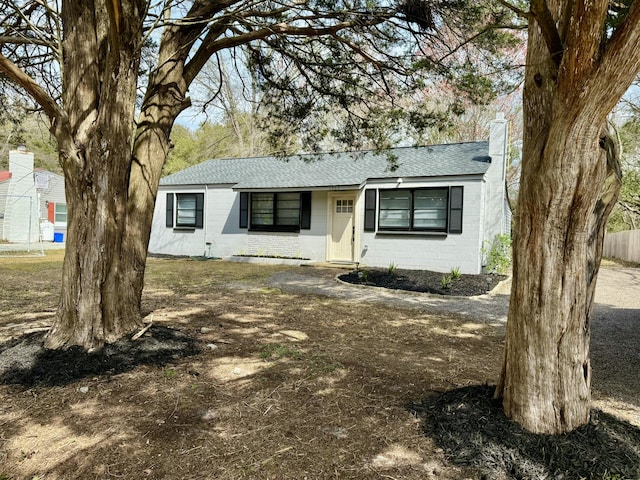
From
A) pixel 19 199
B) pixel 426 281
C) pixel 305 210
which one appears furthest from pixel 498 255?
pixel 19 199

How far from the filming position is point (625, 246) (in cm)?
1931

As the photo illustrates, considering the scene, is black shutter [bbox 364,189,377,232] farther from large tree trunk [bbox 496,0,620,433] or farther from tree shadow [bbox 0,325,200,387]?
large tree trunk [bbox 496,0,620,433]

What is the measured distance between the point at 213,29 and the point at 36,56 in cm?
302

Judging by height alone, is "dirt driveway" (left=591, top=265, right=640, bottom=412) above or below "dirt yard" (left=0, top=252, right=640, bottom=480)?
below

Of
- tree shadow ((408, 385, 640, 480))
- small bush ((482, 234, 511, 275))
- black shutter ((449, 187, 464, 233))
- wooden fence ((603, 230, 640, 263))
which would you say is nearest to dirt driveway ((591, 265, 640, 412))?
tree shadow ((408, 385, 640, 480))

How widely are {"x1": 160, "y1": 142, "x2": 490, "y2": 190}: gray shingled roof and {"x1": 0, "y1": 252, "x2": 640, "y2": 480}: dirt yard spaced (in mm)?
6644

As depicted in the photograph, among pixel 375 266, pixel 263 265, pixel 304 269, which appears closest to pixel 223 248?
pixel 263 265

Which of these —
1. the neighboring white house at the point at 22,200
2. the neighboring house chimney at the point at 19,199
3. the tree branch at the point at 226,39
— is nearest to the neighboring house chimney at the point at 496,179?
the tree branch at the point at 226,39

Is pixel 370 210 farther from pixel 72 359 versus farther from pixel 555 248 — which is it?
pixel 555 248

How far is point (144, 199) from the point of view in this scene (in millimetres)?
4141

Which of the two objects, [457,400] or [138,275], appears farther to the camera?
[138,275]

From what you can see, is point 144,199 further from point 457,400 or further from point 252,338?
point 457,400

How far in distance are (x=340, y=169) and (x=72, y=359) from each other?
11.8 metres

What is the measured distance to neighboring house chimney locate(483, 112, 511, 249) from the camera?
11.6 meters
